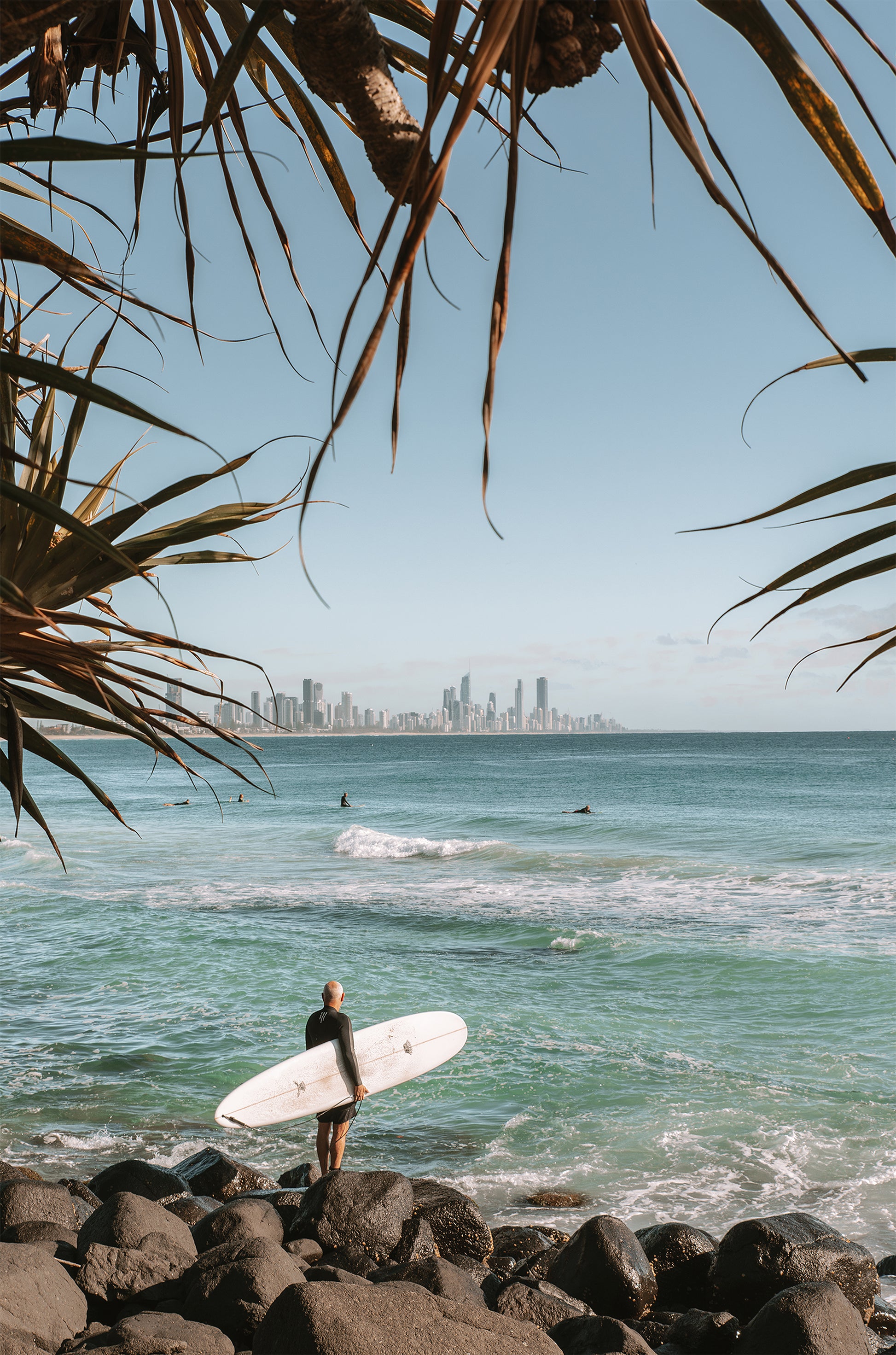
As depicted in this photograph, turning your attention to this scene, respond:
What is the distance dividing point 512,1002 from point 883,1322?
20.2 feet

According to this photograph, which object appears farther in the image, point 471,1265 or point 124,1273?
point 471,1265

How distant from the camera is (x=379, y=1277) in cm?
379

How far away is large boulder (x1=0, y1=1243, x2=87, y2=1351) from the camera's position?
2744 mm

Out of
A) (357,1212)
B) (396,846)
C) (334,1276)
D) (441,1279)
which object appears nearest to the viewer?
(334,1276)

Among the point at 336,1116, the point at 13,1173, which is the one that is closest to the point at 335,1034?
the point at 336,1116

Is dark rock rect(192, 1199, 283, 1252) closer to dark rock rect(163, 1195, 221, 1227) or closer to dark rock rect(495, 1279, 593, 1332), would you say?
dark rock rect(163, 1195, 221, 1227)

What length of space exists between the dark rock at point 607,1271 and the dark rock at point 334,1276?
4.55ft

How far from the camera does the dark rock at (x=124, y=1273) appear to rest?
11.4ft

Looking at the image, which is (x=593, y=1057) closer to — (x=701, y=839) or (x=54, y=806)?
(x=701, y=839)

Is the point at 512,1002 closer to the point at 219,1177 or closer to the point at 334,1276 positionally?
the point at 219,1177

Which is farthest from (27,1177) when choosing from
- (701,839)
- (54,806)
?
(54,806)

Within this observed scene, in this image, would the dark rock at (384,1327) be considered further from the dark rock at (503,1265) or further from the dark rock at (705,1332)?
the dark rock at (503,1265)

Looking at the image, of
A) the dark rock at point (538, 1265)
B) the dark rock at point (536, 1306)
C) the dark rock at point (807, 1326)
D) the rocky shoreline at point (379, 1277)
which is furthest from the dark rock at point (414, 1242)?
the dark rock at point (807, 1326)

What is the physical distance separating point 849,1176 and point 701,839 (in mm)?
20004
